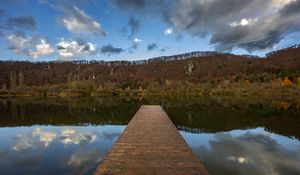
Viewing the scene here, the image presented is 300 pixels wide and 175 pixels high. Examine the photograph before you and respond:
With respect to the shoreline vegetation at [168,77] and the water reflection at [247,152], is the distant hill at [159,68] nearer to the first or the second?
the shoreline vegetation at [168,77]

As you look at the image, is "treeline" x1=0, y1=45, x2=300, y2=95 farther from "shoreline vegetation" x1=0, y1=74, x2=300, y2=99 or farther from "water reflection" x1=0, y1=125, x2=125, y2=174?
"water reflection" x1=0, y1=125, x2=125, y2=174

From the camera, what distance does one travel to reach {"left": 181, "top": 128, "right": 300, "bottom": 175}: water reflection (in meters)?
8.40

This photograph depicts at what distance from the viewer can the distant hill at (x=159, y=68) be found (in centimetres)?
9844

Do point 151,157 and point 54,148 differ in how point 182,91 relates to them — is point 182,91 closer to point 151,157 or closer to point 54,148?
point 54,148

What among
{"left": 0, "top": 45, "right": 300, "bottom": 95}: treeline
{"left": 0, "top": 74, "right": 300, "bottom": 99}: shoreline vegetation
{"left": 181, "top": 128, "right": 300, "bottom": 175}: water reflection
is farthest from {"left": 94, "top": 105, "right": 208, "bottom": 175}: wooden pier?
{"left": 0, "top": 45, "right": 300, "bottom": 95}: treeline

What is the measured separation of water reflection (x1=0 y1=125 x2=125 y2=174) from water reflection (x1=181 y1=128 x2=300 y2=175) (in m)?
3.84

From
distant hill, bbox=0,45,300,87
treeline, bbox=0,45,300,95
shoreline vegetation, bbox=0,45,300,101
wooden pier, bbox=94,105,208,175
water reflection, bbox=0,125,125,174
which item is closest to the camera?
wooden pier, bbox=94,105,208,175

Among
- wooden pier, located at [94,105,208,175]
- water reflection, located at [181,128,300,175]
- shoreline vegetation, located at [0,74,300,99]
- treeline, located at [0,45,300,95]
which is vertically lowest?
water reflection, located at [181,128,300,175]

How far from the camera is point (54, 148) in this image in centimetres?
1110

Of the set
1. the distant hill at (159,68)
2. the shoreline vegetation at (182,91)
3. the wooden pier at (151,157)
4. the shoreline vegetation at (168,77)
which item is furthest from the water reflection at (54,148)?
the distant hill at (159,68)

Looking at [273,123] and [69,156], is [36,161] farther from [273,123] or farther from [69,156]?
[273,123]

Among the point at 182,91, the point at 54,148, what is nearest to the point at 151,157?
the point at 54,148

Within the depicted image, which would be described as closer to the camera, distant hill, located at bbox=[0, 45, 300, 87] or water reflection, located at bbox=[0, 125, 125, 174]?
water reflection, located at bbox=[0, 125, 125, 174]

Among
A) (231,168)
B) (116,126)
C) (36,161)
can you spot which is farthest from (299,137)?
(36,161)
